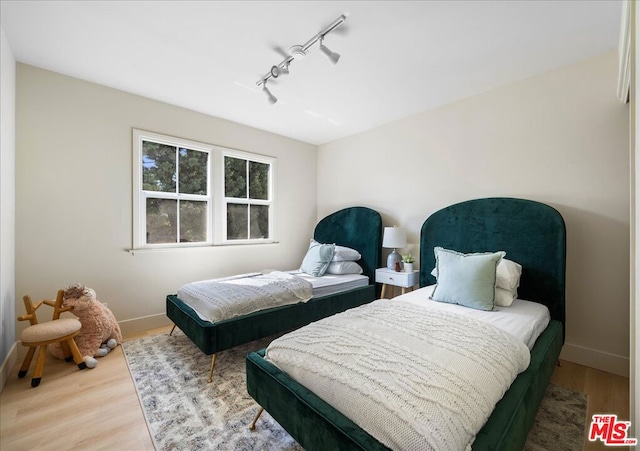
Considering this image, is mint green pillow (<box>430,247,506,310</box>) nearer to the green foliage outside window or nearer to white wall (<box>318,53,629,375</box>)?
white wall (<box>318,53,629,375</box>)

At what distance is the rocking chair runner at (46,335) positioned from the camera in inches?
79.9

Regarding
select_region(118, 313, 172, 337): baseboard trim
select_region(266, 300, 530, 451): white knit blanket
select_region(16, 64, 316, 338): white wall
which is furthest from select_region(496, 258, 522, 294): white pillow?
select_region(118, 313, 172, 337): baseboard trim

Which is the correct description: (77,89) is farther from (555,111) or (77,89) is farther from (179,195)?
(555,111)

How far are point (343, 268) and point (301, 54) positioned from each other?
238 cm

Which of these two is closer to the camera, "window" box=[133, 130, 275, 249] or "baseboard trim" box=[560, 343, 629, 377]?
"baseboard trim" box=[560, 343, 629, 377]

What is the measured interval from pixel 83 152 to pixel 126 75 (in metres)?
0.89

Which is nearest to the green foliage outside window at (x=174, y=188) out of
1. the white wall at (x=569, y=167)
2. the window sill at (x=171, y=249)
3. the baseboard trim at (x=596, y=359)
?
the window sill at (x=171, y=249)

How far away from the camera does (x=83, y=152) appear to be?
2.71m

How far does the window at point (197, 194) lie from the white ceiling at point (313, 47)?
67cm

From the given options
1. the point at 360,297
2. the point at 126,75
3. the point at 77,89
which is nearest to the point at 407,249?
the point at 360,297

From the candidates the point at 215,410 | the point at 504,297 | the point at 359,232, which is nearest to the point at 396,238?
the point at 359,232

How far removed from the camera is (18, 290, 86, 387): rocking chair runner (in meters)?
2.03

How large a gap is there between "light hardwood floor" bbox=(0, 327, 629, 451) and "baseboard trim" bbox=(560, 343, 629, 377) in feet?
0.18

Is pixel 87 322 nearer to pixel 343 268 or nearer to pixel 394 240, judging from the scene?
pixel 343 268
